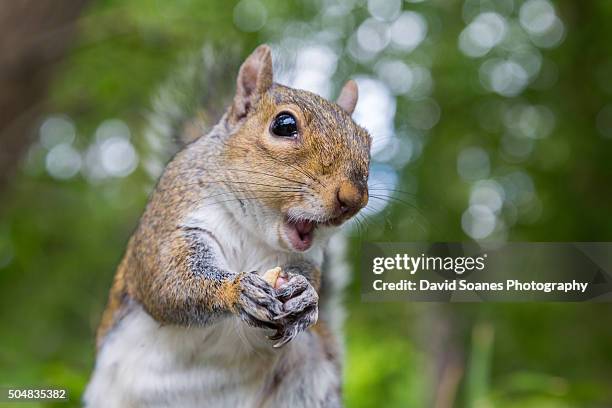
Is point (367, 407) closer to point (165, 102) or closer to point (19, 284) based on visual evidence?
point (165, 102)

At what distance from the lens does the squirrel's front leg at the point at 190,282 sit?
0.80 m

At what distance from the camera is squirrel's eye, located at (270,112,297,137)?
0.79 metres

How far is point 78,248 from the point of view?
3439 mm

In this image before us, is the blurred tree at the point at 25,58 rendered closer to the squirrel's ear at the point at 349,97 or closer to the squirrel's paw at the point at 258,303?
the squirrel's ear at the point at 349,97

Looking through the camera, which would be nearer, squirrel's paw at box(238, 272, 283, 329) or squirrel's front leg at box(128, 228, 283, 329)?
squirrel's paw at box(238, 272, 283, 329)

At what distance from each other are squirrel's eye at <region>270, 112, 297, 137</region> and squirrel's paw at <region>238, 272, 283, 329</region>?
18cm

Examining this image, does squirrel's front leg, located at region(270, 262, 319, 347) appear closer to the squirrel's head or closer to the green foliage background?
the squirrel's head

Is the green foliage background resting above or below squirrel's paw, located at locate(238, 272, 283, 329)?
above

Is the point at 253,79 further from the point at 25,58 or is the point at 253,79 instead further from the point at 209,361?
the point at 25,58

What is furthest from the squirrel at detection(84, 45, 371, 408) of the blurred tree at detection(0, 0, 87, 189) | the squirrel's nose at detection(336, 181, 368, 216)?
the blurred tree at detection(0, 0, 87, 189)

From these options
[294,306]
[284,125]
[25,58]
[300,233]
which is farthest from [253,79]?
[25,58]

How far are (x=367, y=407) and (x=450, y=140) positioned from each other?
5.73 ft

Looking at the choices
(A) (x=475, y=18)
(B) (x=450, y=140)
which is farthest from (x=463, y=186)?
(A) (x=475, y=18)

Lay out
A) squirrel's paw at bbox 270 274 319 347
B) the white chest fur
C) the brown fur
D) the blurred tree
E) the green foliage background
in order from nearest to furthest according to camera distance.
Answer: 1. squirrel's paw at bbox 270 274 319 347
2. the brown fur
3. the white chest fur
4. the blurred tree
5. the green foliage background
